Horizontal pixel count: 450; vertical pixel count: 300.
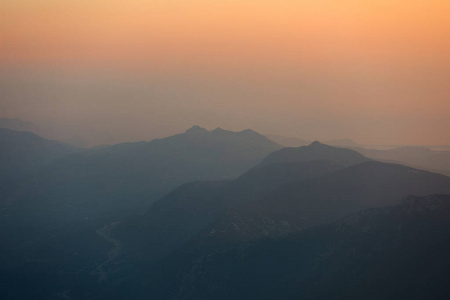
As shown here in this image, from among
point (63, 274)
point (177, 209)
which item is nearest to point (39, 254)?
point (63, 274)

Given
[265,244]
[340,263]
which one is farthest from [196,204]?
[340,263]

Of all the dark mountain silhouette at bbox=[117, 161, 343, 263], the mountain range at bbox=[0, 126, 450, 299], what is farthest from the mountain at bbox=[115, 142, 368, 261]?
the mountain range at bbox=[0, 126, 450, 299]

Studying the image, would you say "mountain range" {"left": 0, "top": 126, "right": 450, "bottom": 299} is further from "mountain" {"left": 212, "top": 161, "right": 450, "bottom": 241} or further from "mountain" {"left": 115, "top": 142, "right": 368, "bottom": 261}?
"mountain" {"left": 115, "top": 142, "right": 368, "bottom": 261}

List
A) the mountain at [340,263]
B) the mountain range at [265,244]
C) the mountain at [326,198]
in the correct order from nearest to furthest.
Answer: the mountain at [340,263] < the mountain range at [265,244] < the mountain at [326,198]

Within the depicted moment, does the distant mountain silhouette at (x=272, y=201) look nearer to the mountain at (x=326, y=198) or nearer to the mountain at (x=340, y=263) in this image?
the mountain at (x=326, y=198)

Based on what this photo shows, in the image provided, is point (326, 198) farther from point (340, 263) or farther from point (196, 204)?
point (196, 204)

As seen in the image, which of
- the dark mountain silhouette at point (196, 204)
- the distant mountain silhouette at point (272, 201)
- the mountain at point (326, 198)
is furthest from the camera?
the dark mountain silhouette at point (196, 204)

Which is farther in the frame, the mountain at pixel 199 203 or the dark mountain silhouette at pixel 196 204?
the mountain at pixel 199 203

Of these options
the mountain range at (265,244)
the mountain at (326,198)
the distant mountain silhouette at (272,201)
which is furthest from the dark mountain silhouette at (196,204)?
the mountain at (326,198)
